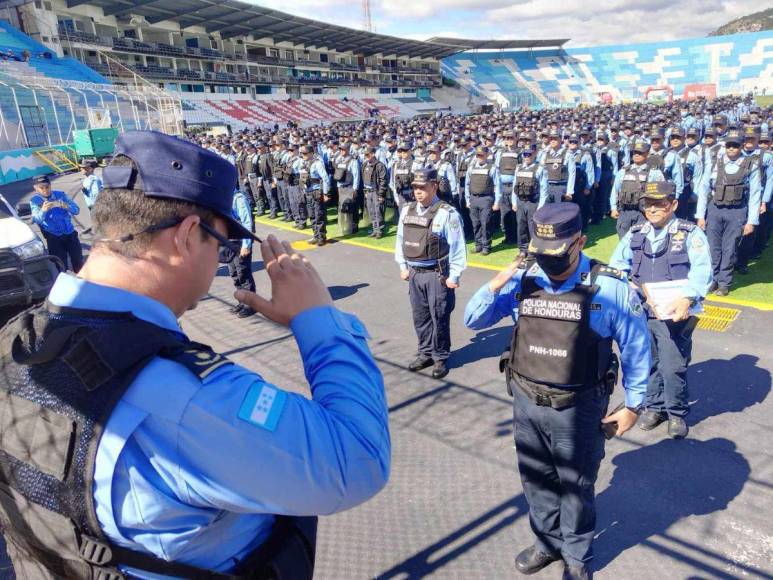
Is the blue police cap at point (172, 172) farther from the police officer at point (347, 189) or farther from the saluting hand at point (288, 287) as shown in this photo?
the police officer at point (347, 189)

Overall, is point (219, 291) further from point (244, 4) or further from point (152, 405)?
A: point (244, 4)

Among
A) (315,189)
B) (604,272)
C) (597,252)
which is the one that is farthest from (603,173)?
(604,272)

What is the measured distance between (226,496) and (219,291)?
8.00 meters

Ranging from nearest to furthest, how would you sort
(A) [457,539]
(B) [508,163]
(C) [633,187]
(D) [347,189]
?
1. (A) [457,539]
2. (C) [633,187]
3. (B) [508,163]
4. (D) [347,189]

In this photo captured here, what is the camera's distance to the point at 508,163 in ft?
32.8

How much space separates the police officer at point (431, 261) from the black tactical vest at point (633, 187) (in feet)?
13.7

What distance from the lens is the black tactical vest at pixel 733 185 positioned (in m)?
6.77

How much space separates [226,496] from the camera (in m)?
0.97

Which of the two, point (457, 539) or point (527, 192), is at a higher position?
point (527, 192)

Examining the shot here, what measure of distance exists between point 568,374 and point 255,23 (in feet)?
160

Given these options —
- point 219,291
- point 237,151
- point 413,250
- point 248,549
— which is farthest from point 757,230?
point 237,151

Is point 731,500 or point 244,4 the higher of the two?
point 244,4

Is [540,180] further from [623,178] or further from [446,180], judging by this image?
[446,180]

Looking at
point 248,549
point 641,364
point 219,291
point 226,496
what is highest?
point 226,496
